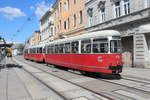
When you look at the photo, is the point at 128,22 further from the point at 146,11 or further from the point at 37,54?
the point at 37,54

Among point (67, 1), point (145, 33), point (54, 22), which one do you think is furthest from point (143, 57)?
point (54, 22)

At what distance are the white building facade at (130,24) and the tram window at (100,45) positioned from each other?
6991 millimetres

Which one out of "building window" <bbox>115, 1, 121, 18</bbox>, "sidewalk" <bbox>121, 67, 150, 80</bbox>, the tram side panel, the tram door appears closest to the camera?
the tram side panel

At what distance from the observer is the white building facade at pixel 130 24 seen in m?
17.1

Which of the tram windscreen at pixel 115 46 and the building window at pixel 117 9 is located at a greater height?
the building window at pixel 117 9

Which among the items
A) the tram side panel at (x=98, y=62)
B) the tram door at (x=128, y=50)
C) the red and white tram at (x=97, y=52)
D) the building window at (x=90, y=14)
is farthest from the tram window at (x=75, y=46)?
the building window at (x=90, y=14)

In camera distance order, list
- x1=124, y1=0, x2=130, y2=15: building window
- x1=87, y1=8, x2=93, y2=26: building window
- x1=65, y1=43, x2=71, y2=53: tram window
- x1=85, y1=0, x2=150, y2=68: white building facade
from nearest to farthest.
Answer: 1. x1=65, y1=43, x2=71, y2=53: tram window
2. x1=85, y1=0, x2=150, y2=68: white building facade
3. x1=124, y1=0, x2=130, y2=15: building window
4. x1=87, y1=8, x2=93, y2=26: building window

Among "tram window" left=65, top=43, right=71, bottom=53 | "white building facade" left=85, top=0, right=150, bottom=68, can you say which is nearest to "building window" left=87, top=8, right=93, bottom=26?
"white building facade" left=85, top=0, right=150, bottom=68

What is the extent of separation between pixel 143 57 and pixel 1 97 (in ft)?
43.4

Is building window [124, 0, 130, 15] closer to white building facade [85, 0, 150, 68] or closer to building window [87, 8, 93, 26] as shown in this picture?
white building facade [85, 0, 150, 68]

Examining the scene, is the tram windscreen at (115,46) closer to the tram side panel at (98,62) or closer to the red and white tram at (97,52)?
the red and white tram at (97,52)

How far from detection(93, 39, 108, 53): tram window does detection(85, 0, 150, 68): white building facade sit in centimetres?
699

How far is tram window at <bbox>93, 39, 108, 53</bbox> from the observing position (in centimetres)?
1095

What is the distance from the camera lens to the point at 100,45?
1122 cm
